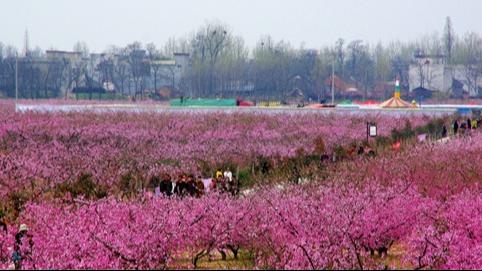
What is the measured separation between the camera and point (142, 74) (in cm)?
9425

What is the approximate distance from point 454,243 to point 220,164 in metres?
12.9

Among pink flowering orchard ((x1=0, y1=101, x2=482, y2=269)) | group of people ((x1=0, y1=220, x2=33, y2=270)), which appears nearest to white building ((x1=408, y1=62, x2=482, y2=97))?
pink flowering orchard ((x1=0, y1=101, x2=482, y2=269))

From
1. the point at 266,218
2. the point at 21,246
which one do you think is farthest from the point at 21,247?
the point at 266,218

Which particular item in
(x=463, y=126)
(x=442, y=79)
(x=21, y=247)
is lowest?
(x=463, y=126)

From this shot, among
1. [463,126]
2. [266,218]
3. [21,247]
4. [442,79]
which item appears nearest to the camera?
[21,247]

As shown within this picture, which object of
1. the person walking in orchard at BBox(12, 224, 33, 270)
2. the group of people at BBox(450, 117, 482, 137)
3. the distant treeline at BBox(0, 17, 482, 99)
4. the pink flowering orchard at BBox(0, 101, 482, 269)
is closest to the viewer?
the person walking in orchard at BBox(12, 224, 33, 270)

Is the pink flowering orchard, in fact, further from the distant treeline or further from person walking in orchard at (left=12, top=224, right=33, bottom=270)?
the distant treeline

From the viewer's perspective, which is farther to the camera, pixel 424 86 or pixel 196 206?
pixel 424 86


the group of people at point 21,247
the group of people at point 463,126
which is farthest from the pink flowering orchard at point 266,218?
the group of people at point 463,126

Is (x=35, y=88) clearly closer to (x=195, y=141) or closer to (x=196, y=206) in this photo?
(x=195, y=141)

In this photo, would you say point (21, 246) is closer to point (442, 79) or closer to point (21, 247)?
point (21, 247)

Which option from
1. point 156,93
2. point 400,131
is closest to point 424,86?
point 156,93

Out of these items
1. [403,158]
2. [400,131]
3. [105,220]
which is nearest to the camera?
[105,220]

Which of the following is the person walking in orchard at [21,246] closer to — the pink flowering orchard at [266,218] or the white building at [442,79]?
the pink flowering orchard at [266,218]
